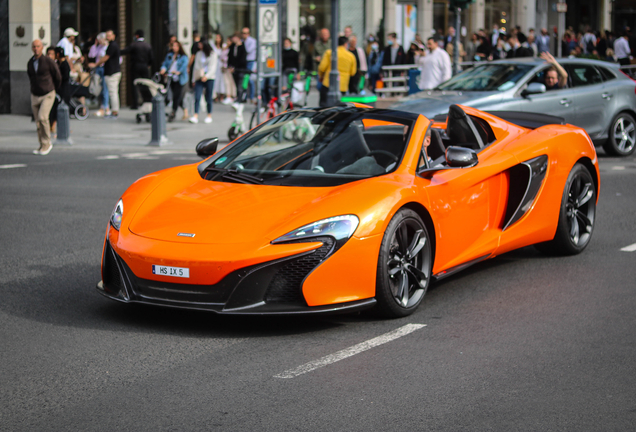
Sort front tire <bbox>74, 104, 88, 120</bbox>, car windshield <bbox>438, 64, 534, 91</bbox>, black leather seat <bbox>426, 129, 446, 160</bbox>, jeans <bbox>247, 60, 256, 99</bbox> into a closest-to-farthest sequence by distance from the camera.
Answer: black leather seat <bbox>426, 129, 446, 160</bbox>, car windshield <bbox>438, 64, 534, 91</bbox>, front tire <bbox>74, 104, 88, 120</bbox>, jeans <bbox>247, 60, 256, 99</bbox>

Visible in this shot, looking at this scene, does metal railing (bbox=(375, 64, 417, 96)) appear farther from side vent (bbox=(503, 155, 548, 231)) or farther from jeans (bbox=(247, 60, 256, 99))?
side vent (bbox=(503, 155, 548, 231))

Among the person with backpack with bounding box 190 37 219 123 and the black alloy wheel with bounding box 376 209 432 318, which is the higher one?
the person with backpack with bounding box 190 37 219 123

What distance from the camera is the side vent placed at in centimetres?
709

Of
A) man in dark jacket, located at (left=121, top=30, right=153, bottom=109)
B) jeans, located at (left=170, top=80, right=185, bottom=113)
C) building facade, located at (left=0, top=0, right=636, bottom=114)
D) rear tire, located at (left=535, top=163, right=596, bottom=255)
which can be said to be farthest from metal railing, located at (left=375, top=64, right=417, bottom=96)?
rear tire, located at (left=535, top=163, right=596, bottom=255)

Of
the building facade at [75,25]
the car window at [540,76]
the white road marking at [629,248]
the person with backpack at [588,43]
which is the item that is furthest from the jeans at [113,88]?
the person with backpack at [588,43]

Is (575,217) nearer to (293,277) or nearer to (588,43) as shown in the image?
(293,277)

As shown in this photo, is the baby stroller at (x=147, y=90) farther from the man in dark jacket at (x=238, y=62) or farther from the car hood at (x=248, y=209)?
the car hood at (x=248, y=209)

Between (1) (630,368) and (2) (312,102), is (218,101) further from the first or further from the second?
(1) (630,368)

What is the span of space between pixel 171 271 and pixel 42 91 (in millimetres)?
11829

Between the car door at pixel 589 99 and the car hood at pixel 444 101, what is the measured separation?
149 centimetres

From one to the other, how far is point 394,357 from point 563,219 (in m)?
3.03

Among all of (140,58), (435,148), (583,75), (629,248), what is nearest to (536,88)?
(583,75)

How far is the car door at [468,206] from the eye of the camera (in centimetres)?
627

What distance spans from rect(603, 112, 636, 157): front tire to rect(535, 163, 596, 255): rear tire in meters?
8.09
